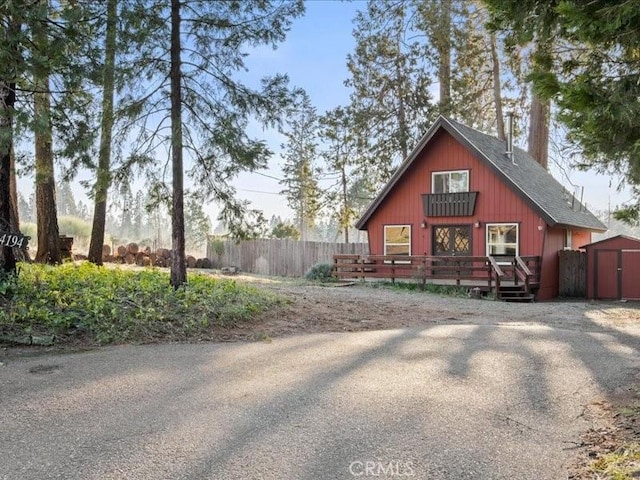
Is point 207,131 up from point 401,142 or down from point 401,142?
down

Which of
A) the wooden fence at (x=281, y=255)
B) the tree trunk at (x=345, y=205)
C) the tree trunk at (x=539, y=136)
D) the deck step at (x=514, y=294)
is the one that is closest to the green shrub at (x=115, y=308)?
the deck step at (x=514, y=294)

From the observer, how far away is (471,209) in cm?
1909

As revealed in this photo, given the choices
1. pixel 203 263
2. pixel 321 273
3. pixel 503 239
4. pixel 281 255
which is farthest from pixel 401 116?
pixel 203 263

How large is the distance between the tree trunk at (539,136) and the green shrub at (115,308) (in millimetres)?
18373

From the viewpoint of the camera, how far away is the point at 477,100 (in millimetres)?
26828

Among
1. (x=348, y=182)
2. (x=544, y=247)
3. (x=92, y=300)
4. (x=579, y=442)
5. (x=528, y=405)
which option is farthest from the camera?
(x=348, y=182)

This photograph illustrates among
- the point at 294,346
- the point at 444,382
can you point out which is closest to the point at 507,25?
the point at 444,382

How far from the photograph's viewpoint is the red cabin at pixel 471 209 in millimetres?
18219

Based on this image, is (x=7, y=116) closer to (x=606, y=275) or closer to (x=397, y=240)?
(x=397, y=240)

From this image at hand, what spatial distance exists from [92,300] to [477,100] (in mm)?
24256

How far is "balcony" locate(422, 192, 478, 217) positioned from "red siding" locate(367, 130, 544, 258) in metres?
0.24

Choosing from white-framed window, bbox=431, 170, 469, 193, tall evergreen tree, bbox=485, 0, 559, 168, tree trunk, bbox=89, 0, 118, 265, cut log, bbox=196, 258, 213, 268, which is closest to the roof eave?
white-framed window, bbox=431, 170, 469, 193

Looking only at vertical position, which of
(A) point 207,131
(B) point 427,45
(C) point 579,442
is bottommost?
(C) point 579,442

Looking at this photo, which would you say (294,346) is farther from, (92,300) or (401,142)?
(401,142)
